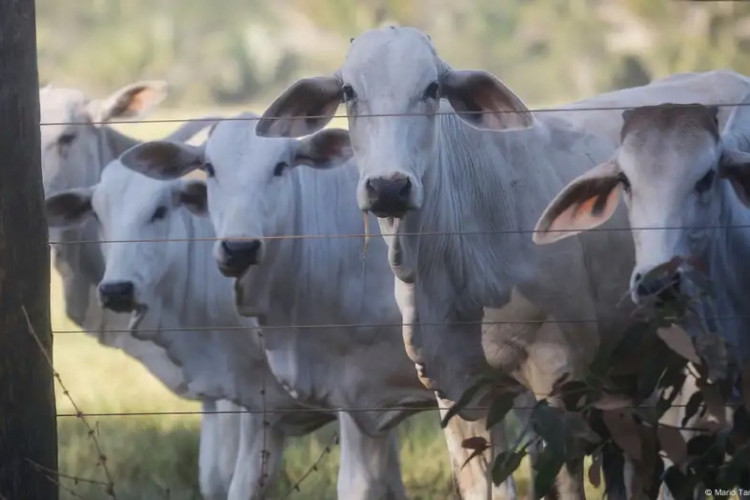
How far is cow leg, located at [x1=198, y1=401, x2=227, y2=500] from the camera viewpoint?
22.7 feet

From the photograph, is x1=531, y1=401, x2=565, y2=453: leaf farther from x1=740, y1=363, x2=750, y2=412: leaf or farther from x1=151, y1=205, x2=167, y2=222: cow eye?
A: x1=151, y1=205, x2=167, y2=222: cow eye

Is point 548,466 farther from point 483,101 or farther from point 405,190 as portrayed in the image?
point 483,101

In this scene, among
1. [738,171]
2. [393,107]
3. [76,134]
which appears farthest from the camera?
[76,134]

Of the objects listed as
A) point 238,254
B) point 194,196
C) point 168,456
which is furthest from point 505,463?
point 168,456

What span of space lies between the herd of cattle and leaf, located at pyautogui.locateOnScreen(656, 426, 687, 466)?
0.26m

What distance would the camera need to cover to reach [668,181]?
15.0 feet

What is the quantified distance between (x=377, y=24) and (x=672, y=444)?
59.9 feet

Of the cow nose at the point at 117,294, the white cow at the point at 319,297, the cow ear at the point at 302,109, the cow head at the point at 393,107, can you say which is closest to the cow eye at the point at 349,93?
the cow head at the point at 393,107

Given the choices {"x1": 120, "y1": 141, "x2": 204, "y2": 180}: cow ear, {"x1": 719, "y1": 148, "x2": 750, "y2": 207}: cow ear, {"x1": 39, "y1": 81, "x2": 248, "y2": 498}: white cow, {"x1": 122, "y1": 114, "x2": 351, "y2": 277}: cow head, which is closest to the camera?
{"x1": 719, "y1": 148, "x2": 750, "y2": 207}: cow ear

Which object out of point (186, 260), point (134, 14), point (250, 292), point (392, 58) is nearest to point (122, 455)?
point (186, 260)

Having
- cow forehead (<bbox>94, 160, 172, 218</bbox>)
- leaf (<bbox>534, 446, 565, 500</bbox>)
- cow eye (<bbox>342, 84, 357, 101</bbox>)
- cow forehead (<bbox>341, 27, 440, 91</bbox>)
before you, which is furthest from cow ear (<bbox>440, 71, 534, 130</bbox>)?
cow forehead (<bbox>94, 160, 172, 218</bbox>)

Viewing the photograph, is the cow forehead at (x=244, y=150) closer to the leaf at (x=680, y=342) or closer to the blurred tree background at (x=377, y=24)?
the leaf at (x=680, y=342)

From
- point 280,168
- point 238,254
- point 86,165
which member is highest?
point 86,165

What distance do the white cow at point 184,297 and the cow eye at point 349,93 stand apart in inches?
66.2
